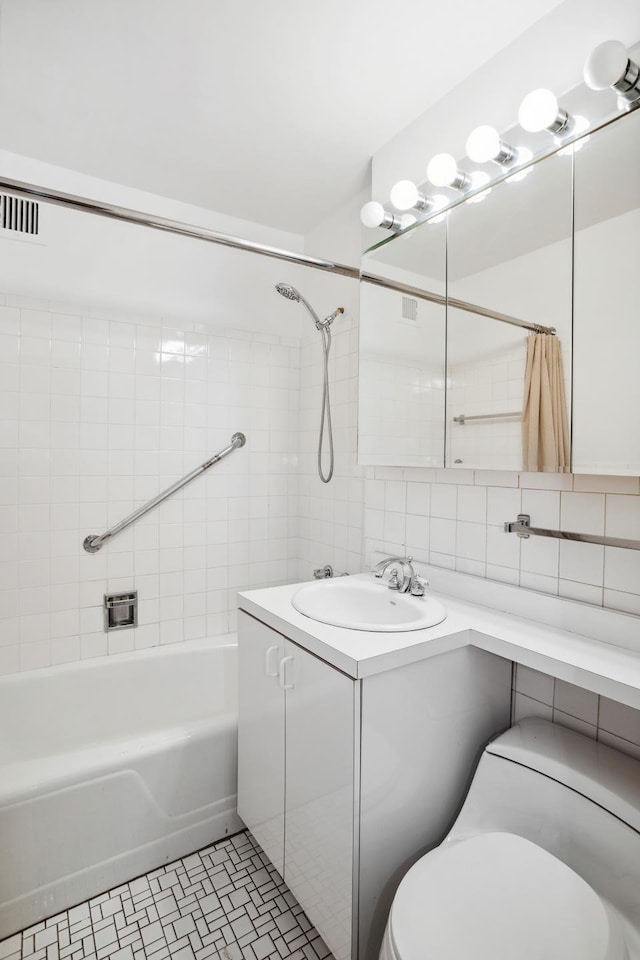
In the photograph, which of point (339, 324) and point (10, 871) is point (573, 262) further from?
point (10, 871)

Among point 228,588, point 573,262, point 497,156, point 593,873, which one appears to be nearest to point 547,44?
point 497,156

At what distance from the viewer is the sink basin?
150cm

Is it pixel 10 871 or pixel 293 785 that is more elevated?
pixel 293 785

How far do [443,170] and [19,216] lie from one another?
1.61 m

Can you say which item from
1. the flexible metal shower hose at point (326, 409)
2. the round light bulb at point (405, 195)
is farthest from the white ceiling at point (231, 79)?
the flexible metal shower hose at point (326, 409)

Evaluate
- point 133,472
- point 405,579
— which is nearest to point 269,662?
point 405,579

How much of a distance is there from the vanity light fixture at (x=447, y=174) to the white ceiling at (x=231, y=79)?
1.00ft

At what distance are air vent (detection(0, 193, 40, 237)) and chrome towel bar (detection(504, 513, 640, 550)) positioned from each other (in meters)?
2.08

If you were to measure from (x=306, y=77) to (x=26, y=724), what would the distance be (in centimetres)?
245

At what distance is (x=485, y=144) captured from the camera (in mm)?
1301

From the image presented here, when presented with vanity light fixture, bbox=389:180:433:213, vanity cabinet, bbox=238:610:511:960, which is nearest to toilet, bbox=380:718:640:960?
vanity cabinet, bbox=238:610:511:960

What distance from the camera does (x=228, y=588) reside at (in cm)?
245

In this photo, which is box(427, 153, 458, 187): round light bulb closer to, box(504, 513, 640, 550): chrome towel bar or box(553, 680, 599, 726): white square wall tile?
box(504, 513, 640, 550): chrome towel bar

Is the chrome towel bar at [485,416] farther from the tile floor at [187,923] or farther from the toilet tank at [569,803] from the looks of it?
the tile floor at [187,923]
